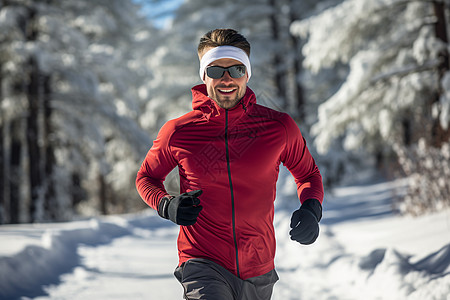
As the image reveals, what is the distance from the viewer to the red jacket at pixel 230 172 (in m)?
2.32

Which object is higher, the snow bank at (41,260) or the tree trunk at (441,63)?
the tree trunk at (441,63)

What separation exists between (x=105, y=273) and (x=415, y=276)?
3.61m

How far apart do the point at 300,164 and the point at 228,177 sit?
1.45 ft

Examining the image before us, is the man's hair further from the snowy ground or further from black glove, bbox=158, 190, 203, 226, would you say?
the snowy ground

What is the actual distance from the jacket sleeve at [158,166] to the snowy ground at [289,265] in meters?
2.52

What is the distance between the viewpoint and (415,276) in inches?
170

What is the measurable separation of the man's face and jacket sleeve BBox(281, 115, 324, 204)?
297 mm

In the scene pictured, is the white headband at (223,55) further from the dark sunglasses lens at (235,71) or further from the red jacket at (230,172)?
the red jacket at (230,172)

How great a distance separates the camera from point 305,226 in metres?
2.21

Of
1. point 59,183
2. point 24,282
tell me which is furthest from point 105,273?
point 59,183

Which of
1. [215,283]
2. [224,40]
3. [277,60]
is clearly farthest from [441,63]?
[277,60]

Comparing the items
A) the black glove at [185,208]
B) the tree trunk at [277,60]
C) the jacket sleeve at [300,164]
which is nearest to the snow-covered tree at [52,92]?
the tree trunk at [277,60]

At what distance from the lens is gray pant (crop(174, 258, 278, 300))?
221 centimetres

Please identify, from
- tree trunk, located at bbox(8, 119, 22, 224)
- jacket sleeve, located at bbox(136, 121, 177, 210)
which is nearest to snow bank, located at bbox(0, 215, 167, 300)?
jacket sleeve, located at bbox(136, 121, 177, 210)
